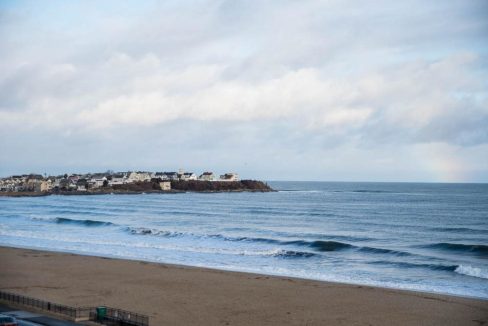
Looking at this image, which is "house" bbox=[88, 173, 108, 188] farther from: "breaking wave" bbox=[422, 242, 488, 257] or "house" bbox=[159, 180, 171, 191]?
"breaking wave" bbox=[422, 242, 488, 257]

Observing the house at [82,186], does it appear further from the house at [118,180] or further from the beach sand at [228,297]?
the beach sand at [228,297]

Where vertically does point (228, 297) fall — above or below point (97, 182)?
below

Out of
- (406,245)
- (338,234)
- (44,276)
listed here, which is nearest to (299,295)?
(44,276)

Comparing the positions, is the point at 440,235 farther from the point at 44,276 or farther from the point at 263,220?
the point at 44,276

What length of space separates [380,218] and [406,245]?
77.6 feet

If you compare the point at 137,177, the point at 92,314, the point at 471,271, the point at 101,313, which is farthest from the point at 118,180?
the point at 101,313

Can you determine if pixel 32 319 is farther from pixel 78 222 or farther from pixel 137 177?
pixel 137 177

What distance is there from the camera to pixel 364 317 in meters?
19.7

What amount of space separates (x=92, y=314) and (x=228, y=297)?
6571 mm

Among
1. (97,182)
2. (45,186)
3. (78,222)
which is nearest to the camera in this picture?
(78,222)

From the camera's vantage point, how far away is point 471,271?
29422 millimetres

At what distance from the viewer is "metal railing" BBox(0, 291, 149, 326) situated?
1711 cm

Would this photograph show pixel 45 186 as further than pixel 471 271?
Yes

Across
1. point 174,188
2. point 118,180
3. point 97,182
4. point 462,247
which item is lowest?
point 462,247
